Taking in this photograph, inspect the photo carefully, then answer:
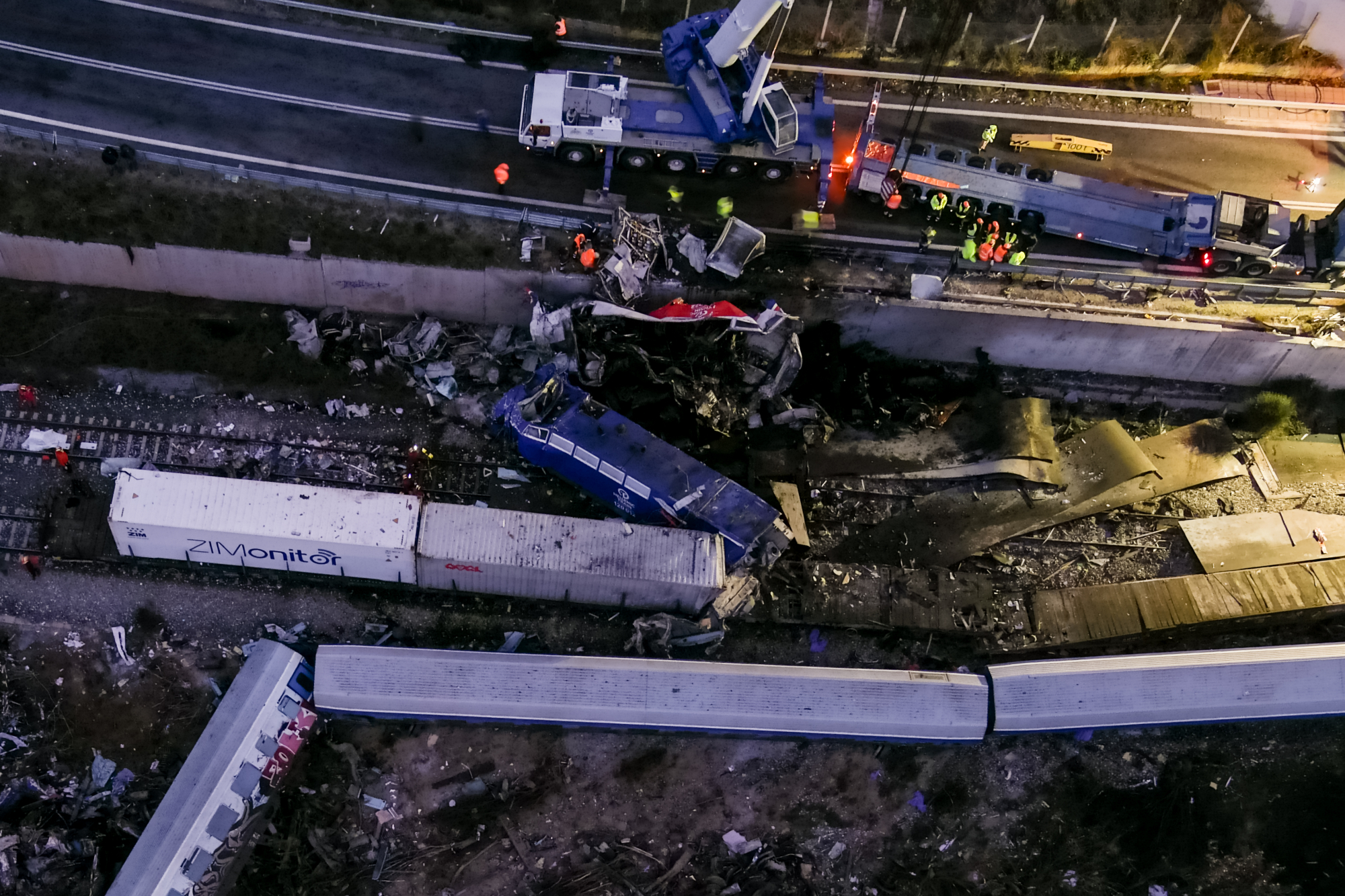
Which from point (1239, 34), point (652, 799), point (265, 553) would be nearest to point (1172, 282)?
point (1239, 34)

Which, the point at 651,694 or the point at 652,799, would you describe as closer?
the point at 651,694

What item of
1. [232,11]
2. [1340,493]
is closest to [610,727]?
[1340,493]

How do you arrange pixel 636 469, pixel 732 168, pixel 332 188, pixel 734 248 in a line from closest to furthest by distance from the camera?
pixel 636 469 → pixel 332 188 → pixel 734 248 → pixel 732 168

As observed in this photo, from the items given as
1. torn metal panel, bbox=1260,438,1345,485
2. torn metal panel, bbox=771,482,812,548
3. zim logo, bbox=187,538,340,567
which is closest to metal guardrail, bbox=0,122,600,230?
torn metal panel, bbox=771,482,812,548

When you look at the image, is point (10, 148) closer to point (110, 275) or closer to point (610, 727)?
point (110, 275)

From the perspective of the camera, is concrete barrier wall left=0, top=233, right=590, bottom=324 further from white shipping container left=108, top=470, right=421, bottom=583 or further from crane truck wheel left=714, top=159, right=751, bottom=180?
white shipping container left=108, top=470, right=421, bottom=583

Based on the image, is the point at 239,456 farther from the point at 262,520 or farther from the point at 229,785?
the point at 229,785
